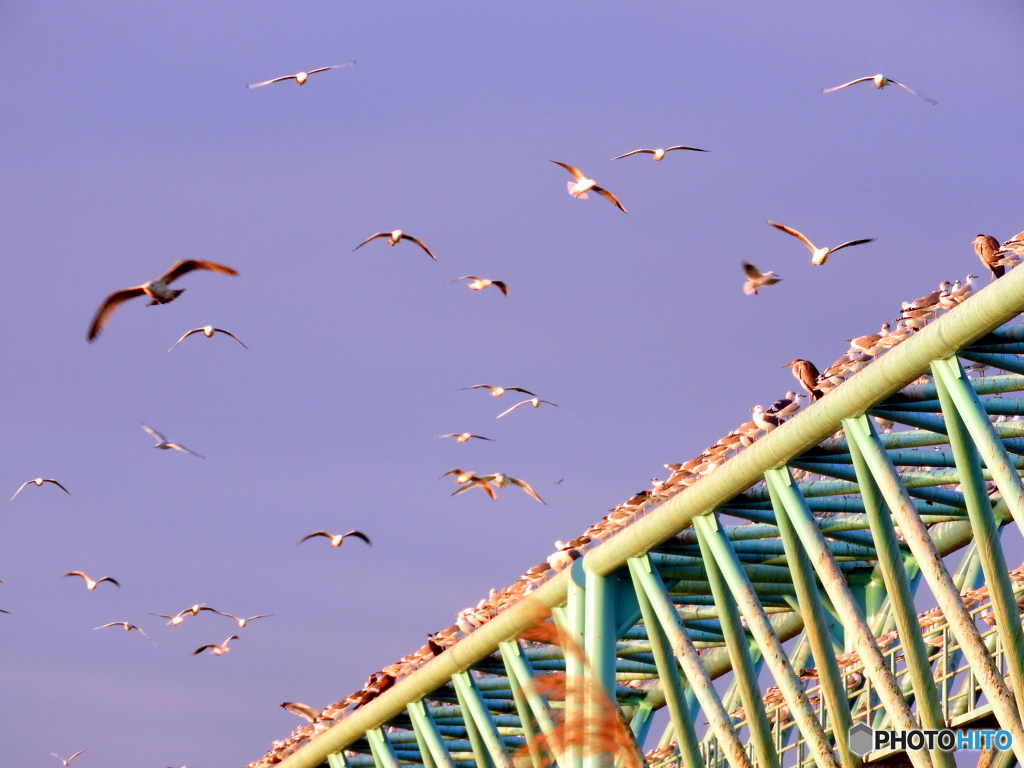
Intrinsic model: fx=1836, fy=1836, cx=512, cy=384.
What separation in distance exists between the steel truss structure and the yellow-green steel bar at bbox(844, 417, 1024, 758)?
0.11 feet

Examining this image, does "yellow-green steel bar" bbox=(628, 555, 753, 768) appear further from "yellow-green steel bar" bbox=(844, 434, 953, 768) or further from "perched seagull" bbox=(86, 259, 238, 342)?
"perched seagull" bbox=(86, 259, 238, 342)

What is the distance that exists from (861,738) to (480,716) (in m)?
12.8

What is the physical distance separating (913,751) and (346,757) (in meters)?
28.4

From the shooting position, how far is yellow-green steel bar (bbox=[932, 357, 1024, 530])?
26.0 metres

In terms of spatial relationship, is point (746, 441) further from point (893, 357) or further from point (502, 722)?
point (502, 722)

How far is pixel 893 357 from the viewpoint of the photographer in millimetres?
28375

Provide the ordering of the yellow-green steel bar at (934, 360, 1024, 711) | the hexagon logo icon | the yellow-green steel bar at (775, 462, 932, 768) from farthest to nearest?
the hexagon logo icon
the yellow-green steel bar at (775, 462, 932, 768)
the yellow-green steel bar at (934, 360, 1024, 711)

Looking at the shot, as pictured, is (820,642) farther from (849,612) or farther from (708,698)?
(708,698)

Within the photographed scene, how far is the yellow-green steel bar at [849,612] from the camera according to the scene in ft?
94.1

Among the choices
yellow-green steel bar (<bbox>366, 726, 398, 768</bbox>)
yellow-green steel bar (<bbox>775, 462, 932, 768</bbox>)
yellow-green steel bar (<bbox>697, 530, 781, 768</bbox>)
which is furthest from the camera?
yellow-green steel bar (<bbox>366, 726, 398, 768</bbox>)

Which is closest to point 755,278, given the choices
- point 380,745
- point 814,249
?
point 814,249

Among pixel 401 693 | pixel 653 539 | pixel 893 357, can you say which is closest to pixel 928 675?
pixel 893 357

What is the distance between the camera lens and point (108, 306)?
104ft

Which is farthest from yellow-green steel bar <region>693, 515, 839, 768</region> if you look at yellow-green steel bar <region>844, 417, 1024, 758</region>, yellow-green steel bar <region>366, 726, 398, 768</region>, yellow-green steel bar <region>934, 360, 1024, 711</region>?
yellow-green steel bar <region>366, 726, 398, 768</region>
